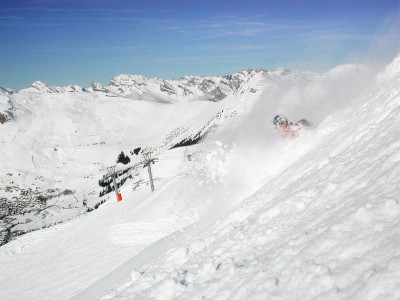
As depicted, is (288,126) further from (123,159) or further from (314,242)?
(123,159)

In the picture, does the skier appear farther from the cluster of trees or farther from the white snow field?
the cluster of trees

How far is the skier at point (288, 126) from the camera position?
690 inches

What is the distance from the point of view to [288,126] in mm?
17906

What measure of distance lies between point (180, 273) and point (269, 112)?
27253mm

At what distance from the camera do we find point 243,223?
841 centimetres

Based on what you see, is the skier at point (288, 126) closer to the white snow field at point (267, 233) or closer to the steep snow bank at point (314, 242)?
the white snow field at point (267, 233)

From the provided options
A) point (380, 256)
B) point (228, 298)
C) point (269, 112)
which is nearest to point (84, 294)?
point (228, 298)

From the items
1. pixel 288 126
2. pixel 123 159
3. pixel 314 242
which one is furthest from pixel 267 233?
pixel 123 159

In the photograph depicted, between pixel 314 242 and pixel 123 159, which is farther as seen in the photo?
pixel 123 159

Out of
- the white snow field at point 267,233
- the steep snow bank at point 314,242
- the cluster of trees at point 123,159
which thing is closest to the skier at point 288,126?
the white snow field at point 267,233

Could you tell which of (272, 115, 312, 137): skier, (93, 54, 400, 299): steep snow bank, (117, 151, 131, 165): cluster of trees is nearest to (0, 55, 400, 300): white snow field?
(93, 54, 400, 299): steep snow bank

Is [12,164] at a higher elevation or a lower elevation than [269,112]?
higher

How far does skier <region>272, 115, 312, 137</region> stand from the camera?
57.5 feet

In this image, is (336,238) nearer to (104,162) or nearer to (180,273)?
(180,273)
